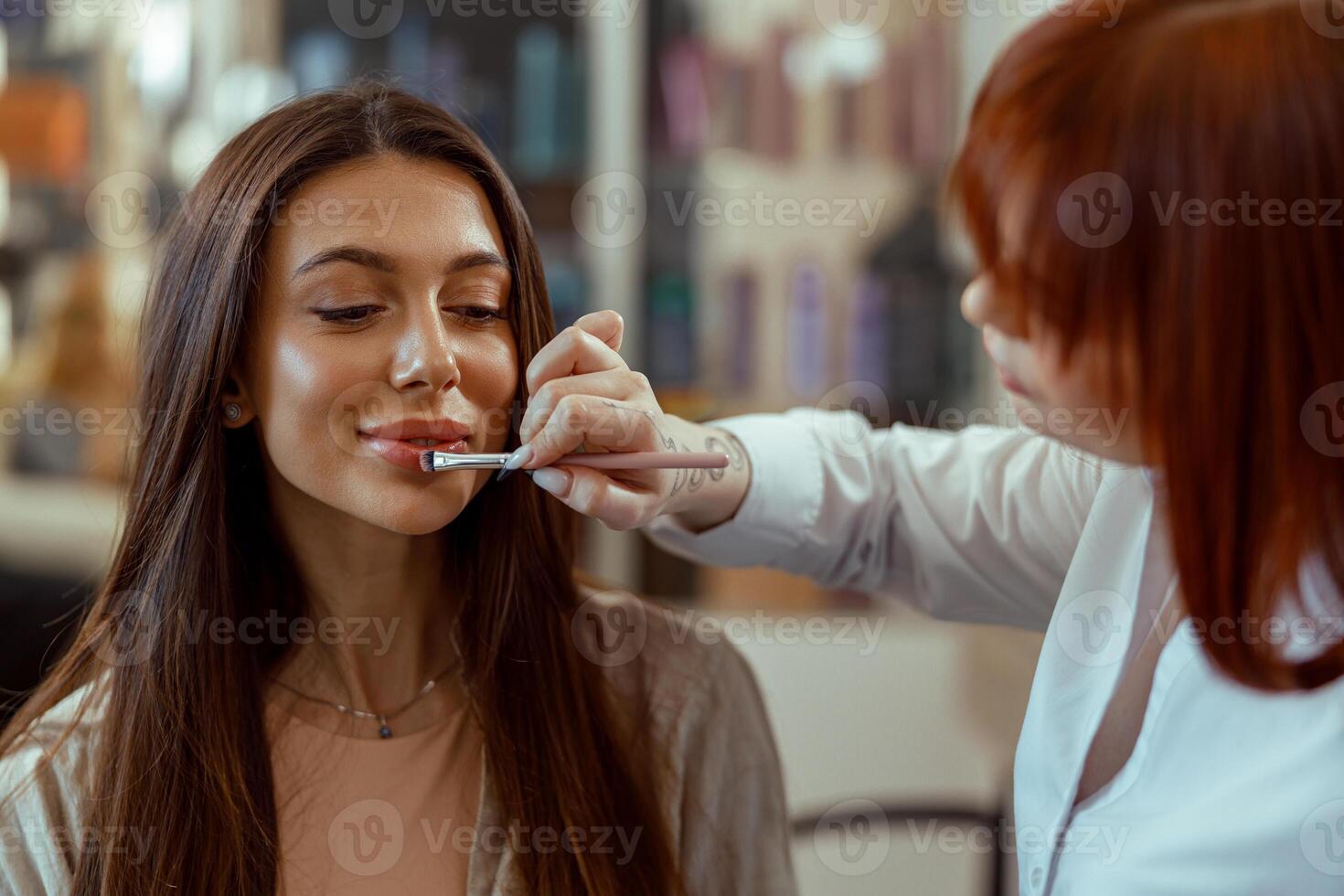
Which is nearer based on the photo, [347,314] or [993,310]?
[993,310]

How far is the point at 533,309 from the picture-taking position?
101cm

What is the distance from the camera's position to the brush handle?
2.90 ft

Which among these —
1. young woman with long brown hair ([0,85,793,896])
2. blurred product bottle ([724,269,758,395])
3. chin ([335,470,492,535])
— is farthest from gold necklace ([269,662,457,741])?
blurred product bottle ([724,269,758,395])

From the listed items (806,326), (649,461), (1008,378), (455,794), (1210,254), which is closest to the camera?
(1210,254)

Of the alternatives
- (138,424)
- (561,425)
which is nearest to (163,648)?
(138,424)

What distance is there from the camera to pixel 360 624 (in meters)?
1.05

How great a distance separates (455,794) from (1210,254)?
28.5 inches

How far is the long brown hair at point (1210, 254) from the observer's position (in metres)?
0.63

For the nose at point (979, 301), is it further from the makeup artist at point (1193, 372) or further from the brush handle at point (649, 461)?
the brush handle at point (649, 461)

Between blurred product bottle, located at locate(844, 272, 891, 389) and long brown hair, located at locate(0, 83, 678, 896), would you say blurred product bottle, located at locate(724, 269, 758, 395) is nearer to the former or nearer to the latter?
blurred product bottle, located at locate(844, 272, 891, 389)

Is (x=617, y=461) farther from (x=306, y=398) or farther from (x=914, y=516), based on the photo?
(x=914, y=516)

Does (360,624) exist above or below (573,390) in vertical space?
below

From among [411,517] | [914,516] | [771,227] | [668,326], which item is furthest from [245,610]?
[771,227]

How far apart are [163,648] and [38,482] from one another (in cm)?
204
